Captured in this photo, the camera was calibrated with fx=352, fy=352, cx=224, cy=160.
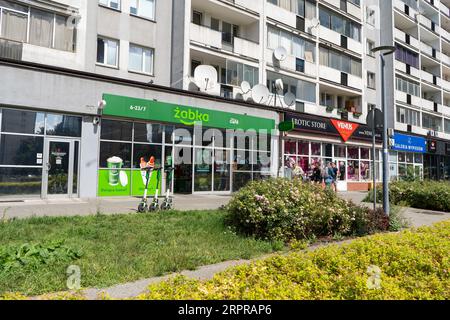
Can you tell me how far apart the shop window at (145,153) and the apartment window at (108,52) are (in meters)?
4.26

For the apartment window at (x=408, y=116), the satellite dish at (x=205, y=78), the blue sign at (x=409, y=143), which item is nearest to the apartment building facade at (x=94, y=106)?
the satellite dish at (x=205, y=78)

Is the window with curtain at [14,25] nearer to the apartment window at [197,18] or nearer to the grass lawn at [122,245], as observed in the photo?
the apartment window at [197,18]

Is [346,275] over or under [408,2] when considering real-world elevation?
under

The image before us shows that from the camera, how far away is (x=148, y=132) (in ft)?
53.0

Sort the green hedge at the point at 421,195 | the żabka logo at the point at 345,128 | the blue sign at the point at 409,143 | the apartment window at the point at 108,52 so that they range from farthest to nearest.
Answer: the blue sign at the point at 409,143 → the żabka logo at the point at 345,128 → the apartment window at the point at 108,52 → the green hedge at the point at 421,195

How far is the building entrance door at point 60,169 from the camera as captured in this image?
13.5m

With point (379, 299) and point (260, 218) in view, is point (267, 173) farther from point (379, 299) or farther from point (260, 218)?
point (379, 299)

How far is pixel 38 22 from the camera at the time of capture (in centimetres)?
1455

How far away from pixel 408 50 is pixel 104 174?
34.7 metres

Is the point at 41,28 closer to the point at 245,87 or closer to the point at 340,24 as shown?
the point at 245,87

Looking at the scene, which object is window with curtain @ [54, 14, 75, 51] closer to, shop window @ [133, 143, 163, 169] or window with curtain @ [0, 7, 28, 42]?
window with curtain @ [0, 7, 28, 42]
